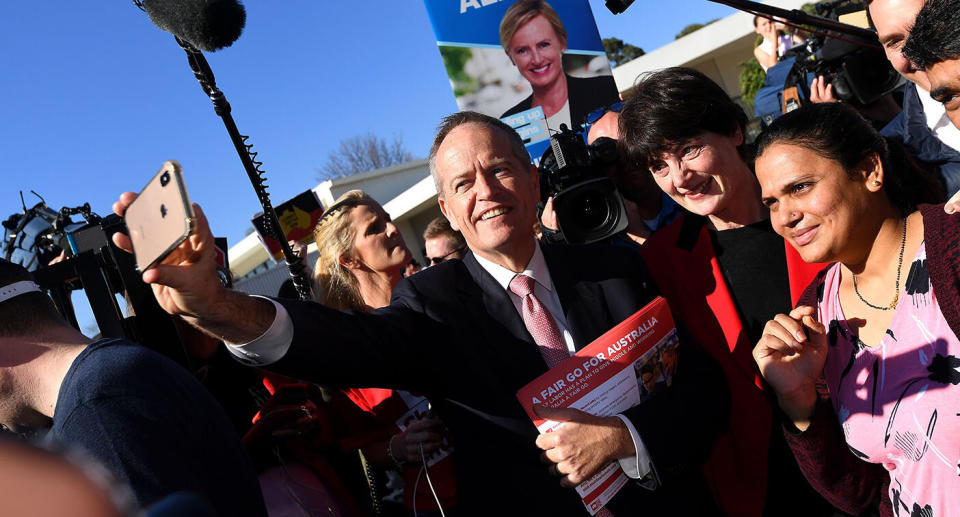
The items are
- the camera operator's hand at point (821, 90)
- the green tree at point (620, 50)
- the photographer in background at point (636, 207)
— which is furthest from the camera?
the green tree at point (620, 50)

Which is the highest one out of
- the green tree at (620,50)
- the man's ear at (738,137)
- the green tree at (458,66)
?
the green tree at (620,50)

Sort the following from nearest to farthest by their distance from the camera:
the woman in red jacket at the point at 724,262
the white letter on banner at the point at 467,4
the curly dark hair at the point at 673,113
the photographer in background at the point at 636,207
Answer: the woman in red jacket at the point at 724,262 < the curly dark hair at the point at 673,113 < the photographer in background at the point at 636,207 < the white letter on banner at the point at 467,4

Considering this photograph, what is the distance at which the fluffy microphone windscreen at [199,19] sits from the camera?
1.59 meters

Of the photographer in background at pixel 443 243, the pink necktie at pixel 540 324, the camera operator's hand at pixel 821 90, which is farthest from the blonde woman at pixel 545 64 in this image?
the pink necktie at pixel 540 324

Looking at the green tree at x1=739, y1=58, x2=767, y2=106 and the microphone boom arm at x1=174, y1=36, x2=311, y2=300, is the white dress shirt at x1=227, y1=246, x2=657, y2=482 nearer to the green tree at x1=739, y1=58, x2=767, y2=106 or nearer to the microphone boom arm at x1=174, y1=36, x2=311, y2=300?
the microphone boom arm at x1=174, y1=36, x2=311, y2=300

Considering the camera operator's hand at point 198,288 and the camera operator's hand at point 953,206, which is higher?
the camera operator's hand at point 198,288

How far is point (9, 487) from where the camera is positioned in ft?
1.71

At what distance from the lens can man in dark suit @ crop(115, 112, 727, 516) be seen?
1.51 meters

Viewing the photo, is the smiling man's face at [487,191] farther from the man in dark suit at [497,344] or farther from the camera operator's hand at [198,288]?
the camera operator's hand at [198,288]

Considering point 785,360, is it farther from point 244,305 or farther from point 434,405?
point 244,305

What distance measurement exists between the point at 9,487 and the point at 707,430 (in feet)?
5.20

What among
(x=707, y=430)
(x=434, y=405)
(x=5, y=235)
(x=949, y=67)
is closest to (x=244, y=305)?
(x=434, y=405)

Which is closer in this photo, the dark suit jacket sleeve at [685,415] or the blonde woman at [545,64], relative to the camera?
the dark suit jacket sleeve at [685,415]

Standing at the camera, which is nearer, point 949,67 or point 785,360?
point 949,67
